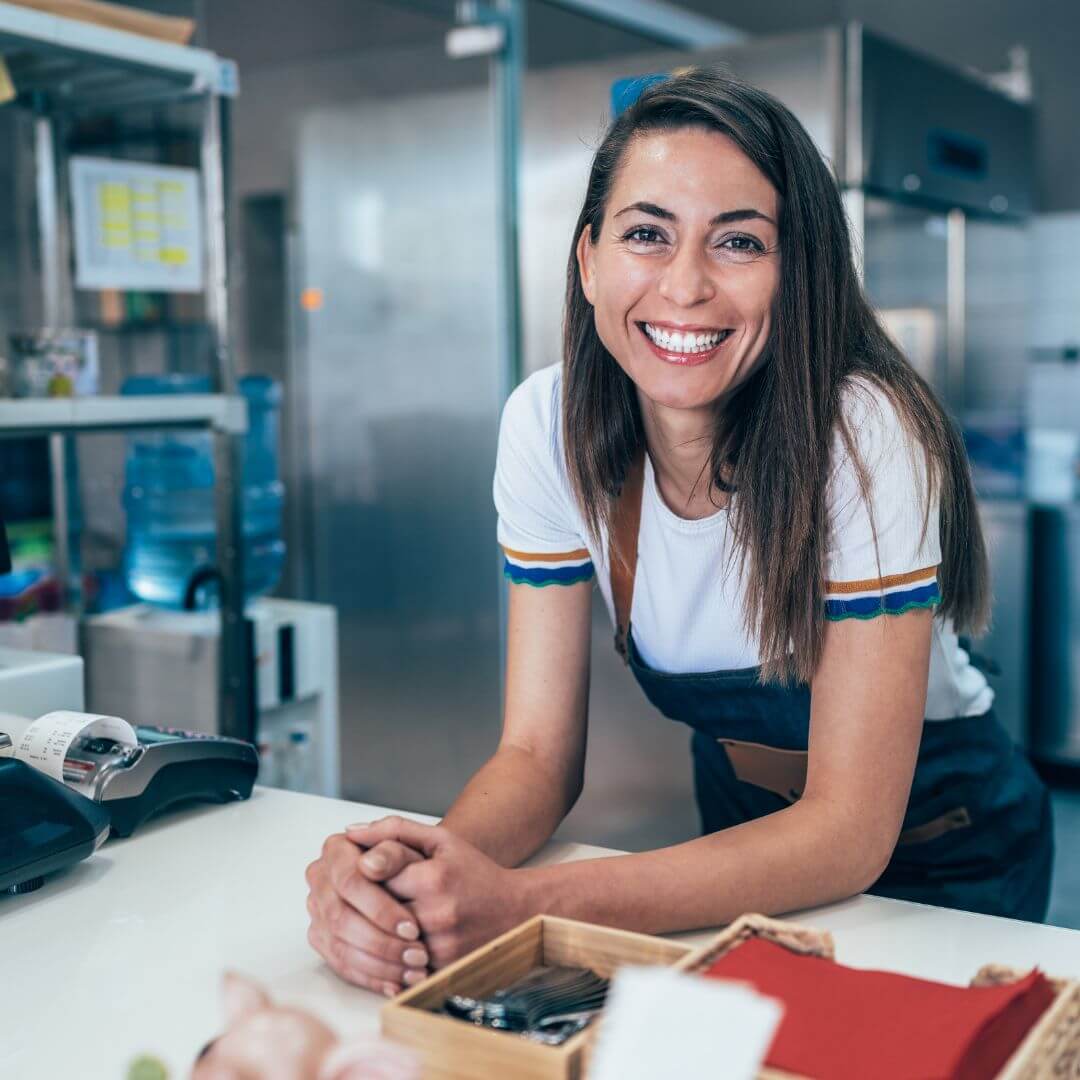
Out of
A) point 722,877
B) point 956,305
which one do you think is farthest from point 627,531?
point 956,305

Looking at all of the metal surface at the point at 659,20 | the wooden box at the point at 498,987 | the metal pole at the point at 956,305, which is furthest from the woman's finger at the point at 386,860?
the metal surface at the point at 659,20

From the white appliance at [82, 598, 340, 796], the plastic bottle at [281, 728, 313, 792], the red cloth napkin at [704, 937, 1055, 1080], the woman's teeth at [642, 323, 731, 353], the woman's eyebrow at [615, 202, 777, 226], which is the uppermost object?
the woman's eyebrow at [615, 202, 777, 226]

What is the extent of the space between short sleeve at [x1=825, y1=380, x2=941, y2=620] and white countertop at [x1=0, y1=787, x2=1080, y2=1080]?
0.25 metres

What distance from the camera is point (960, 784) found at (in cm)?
144

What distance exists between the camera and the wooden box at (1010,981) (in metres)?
0.66

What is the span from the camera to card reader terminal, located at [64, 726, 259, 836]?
1.28m

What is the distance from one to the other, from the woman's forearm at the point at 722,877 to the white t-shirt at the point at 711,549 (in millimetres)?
183

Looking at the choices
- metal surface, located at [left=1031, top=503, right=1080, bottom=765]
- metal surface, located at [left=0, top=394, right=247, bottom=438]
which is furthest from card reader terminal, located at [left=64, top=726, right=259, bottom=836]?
metal surface, located at [left=1031, top=503, right=1080, bottom=765]

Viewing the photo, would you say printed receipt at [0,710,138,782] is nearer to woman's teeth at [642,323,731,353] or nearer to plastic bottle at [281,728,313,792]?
woman's teeth at [642,323,731,353]

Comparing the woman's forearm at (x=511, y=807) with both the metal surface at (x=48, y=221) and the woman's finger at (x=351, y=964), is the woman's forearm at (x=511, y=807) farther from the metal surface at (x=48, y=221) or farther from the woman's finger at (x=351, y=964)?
the metal surface at (x=48, y=221)

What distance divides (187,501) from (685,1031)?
2.66 metres

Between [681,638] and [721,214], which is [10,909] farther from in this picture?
[721,214]

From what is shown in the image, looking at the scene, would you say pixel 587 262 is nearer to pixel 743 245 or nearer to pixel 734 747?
pixel 743 245

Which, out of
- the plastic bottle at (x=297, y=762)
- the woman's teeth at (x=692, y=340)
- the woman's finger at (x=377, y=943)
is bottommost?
the plastic bottle at (x=297, y=762)
